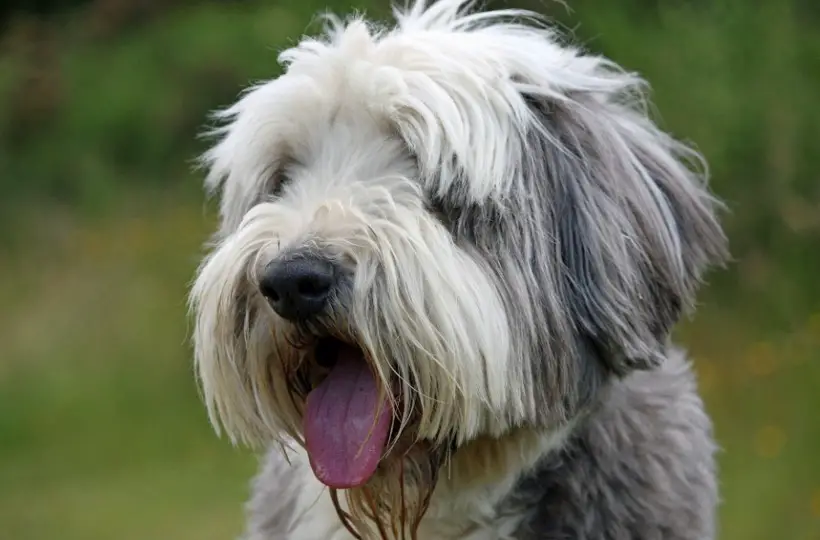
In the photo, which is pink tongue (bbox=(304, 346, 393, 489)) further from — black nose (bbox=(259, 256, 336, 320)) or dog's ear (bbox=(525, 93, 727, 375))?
dog's ear (bbox=(525, 93, 727, 375))

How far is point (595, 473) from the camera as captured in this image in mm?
2590

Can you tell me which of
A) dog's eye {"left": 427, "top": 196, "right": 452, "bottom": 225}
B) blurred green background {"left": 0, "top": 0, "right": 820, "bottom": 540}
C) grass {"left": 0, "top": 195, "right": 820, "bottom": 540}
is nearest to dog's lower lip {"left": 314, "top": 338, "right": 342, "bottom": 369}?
dog's eye {"left": 427, "top": 196, "right": 452, "bottom": 225}

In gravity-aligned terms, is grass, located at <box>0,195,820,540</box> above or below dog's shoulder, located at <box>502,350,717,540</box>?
below

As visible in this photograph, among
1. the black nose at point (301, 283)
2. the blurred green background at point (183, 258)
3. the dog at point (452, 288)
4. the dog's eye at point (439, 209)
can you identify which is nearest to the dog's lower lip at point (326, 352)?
the dog at point (452, 288)

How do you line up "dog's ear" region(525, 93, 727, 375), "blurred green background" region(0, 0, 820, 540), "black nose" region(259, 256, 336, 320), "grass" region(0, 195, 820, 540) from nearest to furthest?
"black nose" region(259, 256, 336, 320) → "dog's ear" region(525, 93, 727, 375) → "grass" region(0, 195, 820, 540) → "blurred green background" region(0, 0, 820, 540)

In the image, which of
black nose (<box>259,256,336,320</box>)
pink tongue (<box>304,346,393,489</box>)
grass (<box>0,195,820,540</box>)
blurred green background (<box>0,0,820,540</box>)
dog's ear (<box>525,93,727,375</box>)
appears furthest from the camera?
blurred green background (<box>0,0,820,540</box>)

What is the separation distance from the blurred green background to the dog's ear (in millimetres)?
2307

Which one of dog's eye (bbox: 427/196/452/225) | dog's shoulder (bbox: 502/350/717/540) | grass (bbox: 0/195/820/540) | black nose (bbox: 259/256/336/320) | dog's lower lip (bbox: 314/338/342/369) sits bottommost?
grass (bbox: 0/195/820/540)

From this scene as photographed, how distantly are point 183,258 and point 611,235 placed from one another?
5.44m

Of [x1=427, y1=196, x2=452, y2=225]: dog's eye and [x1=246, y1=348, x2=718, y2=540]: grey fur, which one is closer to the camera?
[x1=427, y1=196, x2=452, y2=225]: dog's eye

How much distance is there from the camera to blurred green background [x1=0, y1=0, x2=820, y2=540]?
18.7 feet

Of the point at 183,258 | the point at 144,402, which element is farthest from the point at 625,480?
the point at 183,258

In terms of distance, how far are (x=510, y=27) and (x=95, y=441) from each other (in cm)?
450

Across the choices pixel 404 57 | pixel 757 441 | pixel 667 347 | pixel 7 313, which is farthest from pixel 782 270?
pixel 7 313
